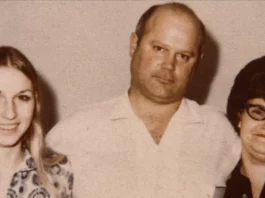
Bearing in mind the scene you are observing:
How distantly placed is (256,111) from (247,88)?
8 cm

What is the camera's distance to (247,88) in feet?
4.46

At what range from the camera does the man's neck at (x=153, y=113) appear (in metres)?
1.40

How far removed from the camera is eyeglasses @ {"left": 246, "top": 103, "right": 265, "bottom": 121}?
1311mm

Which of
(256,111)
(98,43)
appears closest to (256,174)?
(256,111)

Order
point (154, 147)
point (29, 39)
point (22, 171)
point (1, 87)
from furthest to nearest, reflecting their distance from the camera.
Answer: point (29, 39) → point (154, 147) → point (22, 171) → point (1, 87)

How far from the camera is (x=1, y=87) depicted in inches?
44.7

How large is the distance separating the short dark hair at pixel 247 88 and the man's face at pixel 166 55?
0.55 ft

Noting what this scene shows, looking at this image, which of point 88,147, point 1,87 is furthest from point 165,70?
point 1,87

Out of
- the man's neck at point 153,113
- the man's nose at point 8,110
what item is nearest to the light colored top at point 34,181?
the man's nose at point 8,110

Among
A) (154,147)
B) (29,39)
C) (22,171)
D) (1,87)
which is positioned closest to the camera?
(1,87)

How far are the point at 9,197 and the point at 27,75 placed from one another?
0.34 meters

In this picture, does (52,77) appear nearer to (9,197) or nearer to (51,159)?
(51,159)

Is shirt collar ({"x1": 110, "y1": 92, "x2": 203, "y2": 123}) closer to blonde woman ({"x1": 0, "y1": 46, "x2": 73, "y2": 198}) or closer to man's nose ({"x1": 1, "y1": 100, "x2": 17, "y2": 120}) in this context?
blonde woman ({"x1": 0, "y1": 46, "x2": 73, "y2": 198})

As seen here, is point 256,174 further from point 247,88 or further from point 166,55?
point 166,55
